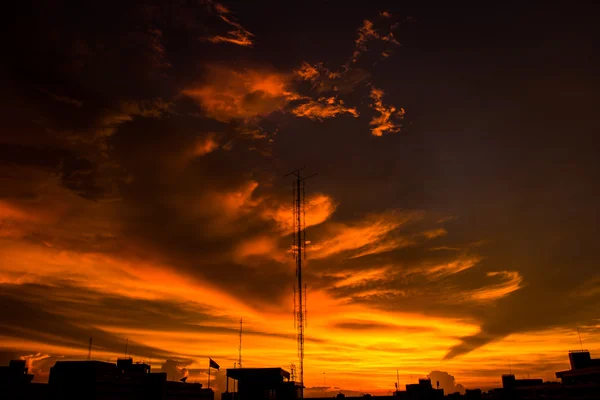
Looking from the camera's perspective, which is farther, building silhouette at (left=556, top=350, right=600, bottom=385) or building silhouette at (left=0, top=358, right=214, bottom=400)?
building silhouette at (left=556, top=350, right=600, bottom=385)

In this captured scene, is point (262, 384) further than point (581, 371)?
No

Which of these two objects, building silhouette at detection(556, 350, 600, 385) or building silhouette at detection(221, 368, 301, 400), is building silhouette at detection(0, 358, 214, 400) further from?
building silhouette at detection(556, 350, 600, 385)

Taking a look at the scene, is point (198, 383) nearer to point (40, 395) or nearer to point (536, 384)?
point (40, 395)

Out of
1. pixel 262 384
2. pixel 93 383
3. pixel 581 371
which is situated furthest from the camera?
pixel 581 371

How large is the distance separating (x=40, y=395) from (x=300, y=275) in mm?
80175

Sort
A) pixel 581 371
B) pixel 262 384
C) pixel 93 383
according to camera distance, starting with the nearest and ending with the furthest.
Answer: pixel 93 383 < pixel 262 384 < pixel 581 371

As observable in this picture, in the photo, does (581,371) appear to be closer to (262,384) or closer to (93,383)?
(262,384)

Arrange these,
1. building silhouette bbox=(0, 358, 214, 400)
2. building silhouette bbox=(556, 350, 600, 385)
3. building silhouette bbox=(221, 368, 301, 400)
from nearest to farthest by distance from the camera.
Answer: building silhouette bbox=(0, 358, 214, 400) < building silhouette bbox=(221, 368, 301, 400) < building silhouette bbox=(556, 350, 600, 385)

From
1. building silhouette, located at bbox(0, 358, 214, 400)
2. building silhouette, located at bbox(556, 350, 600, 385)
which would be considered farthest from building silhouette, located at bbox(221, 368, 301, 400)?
building silhouette, located at bbox(556, 350, 600, 385)

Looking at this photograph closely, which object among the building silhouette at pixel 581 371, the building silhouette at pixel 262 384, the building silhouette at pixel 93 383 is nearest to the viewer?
the building silhouette at pixel 93 383

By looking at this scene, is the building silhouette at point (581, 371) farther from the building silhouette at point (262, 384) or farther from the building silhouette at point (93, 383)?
the building silhouette at point (93, 383)

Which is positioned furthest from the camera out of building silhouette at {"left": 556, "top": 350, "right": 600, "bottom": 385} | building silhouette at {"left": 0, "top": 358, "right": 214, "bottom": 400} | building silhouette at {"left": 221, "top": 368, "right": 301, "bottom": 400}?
building silhouette at {"left": 556, "top": 350, "right": 600, "bottom": 385}

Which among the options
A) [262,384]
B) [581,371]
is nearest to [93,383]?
[262,384]

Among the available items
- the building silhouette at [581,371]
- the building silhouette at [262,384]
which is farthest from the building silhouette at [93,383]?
the building silhouette at [581,371]
